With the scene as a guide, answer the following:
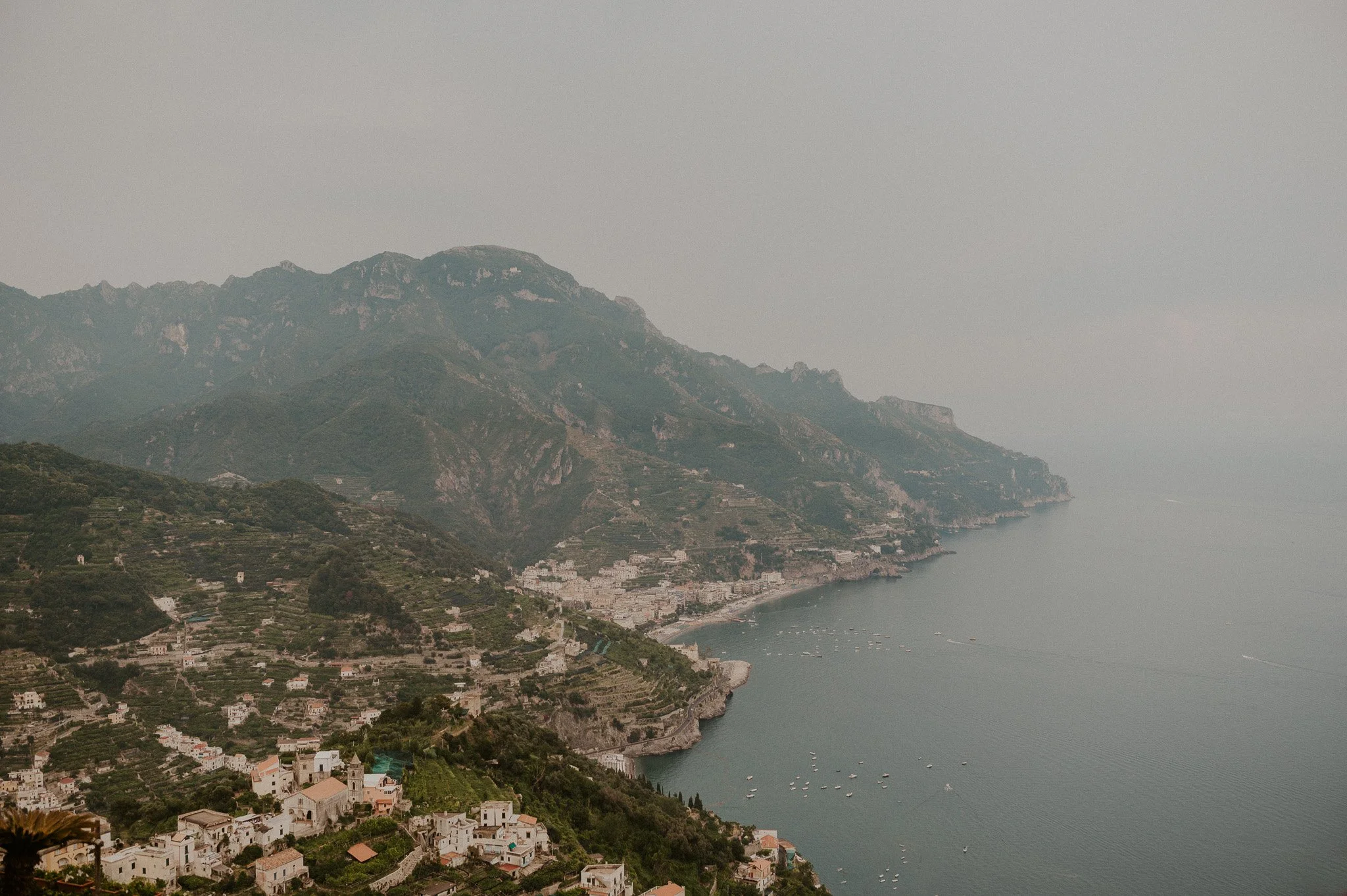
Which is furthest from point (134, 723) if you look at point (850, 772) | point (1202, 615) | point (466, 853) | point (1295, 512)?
point (1295, 512)

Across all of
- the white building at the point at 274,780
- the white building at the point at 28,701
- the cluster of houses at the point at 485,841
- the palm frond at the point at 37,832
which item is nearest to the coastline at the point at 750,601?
the white building at the point at 28,701

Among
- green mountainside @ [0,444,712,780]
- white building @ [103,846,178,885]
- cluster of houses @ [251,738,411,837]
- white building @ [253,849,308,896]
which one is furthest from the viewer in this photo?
green mountainside @ [0,444,712,780]

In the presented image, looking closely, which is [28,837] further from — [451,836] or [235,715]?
[235,715]

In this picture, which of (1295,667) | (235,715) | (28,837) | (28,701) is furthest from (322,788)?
(1295,667)

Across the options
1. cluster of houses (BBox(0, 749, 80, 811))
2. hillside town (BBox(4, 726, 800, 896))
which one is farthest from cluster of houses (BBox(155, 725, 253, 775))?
hillside town (BBox(4, 726, 800, 896))

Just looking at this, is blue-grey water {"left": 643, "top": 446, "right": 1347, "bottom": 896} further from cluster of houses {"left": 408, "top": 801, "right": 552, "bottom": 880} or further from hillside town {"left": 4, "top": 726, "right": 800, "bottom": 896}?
hillside town {"left": 4, "top": 726, "right": 800, "bottom": 896}

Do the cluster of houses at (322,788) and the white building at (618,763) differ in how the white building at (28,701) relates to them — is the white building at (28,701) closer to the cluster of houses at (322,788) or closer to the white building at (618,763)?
the cluster of houses at (322,788)

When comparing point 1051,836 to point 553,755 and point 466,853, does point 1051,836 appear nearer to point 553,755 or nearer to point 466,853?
point 553,755
